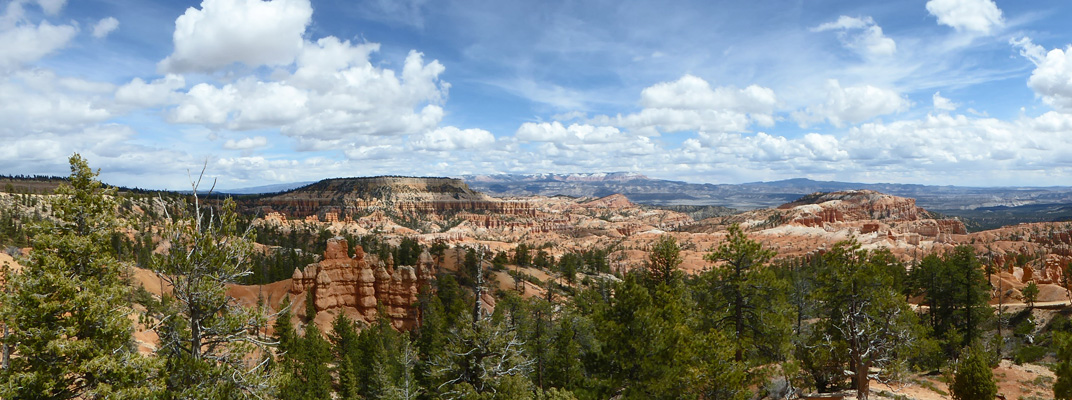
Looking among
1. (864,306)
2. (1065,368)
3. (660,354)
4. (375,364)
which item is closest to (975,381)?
(864,306)

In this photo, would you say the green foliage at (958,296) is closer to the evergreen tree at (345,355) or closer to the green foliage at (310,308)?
the evergreen tree at (345,355)

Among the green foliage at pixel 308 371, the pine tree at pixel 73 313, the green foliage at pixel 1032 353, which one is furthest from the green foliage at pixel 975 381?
the green foliage at pixel 308 371

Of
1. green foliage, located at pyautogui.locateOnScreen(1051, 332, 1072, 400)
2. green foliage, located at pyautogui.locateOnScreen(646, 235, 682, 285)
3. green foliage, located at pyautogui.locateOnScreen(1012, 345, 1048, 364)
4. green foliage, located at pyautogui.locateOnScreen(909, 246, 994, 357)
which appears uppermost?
green foliage, located at pyautogui.locateOnScreen(646, 235, 682, 285)

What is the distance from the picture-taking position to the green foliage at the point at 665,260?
23734mm

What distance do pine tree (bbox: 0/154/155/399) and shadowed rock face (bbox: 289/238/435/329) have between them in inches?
2022

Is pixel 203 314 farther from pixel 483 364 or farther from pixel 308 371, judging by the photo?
pixel 308 371

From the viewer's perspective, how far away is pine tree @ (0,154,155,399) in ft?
34.2

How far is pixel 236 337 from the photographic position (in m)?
12.1

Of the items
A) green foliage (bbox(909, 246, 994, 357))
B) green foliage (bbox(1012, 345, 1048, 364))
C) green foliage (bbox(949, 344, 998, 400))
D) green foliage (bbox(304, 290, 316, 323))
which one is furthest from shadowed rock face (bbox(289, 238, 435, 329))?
green foliage (bbox(1012, 345, 1048, 364))

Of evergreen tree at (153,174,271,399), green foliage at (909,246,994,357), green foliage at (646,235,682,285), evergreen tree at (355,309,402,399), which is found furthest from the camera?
green foliage at (909,246,994,357)

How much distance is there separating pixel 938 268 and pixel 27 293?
5355cm

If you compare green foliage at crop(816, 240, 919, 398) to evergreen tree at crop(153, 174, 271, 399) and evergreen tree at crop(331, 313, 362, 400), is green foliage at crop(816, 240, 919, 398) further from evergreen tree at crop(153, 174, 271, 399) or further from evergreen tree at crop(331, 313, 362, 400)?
evergreen tree at crop(331, 313, 362, 400)

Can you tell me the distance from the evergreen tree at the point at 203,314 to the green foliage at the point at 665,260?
56.6ft

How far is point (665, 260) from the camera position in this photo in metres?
24.1
